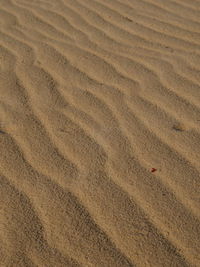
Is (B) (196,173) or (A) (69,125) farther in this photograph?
(A) (69,125)

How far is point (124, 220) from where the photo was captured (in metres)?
2.04

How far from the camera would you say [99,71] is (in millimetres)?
3080

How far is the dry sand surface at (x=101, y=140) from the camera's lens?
196 centimetres

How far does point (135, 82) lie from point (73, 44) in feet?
2.35

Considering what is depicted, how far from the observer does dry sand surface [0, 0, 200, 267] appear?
1957 mm

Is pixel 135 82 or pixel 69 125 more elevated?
pixel 135 82

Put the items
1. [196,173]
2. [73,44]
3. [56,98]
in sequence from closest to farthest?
[196,173], [56,98], [73,44]

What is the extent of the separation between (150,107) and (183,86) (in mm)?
312

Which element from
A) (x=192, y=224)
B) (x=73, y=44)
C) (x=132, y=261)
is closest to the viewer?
(x=132, y=261)

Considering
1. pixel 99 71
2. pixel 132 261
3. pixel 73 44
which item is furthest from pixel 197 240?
pixel 73 44

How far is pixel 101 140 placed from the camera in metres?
2.48

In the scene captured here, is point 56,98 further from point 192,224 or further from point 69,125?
point 192,224

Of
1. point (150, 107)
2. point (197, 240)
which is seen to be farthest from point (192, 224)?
point (150, 107)

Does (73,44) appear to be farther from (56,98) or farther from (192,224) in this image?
(192,224)
